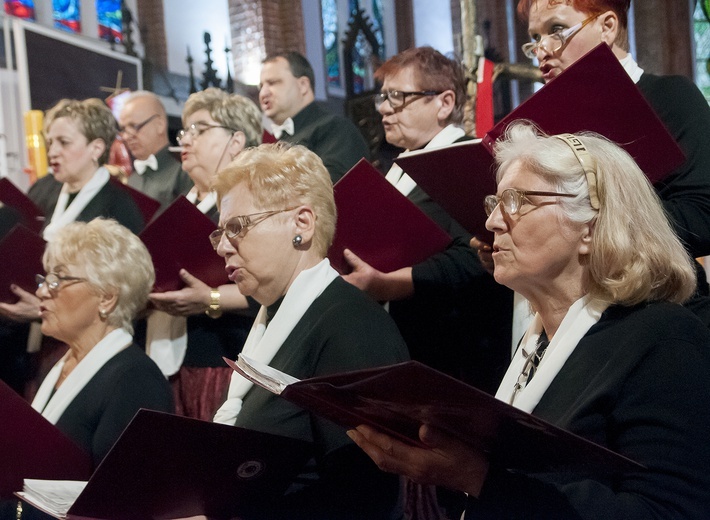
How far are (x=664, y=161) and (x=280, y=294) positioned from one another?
1085mm

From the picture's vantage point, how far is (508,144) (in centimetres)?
221

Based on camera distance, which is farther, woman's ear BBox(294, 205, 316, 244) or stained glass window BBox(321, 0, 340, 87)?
stained glass window BBox(321, 0, 340, 87)

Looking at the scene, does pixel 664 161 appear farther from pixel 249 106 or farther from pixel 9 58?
pixel 9 58

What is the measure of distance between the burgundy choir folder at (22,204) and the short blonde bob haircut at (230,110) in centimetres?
94

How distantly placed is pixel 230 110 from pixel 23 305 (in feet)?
3.81

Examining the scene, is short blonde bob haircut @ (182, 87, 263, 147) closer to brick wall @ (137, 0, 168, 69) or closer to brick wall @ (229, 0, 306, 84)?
brick wall @ (137, 0, 168, 69)

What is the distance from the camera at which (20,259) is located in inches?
149

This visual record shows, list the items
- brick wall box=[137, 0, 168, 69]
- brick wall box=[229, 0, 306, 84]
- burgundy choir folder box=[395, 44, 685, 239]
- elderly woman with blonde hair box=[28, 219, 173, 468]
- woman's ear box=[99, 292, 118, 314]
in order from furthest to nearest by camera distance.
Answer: brick wall box=[229, 0, 306, 84] < brick wall box=[137, 0, 168, 69] < woman's ear box=[99, 292, 118, 314] < elderly woman with blonde hair box=[28, 219, 173, 468] < burgundy choir folder box=[395, 44, 685, 239]

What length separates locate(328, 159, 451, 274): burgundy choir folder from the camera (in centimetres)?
293

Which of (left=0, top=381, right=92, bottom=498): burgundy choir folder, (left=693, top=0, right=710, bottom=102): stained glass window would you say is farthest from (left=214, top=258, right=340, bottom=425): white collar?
(left=693, top=0, right=710, bottom=102): stained glass window

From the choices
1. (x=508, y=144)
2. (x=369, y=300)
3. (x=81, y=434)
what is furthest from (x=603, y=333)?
(x=81, y=434)

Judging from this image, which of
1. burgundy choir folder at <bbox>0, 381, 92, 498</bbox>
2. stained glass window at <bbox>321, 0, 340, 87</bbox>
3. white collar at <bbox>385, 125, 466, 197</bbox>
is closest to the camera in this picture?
burgundy choir folder at <bbox>0, 381, 92, 498</bbox>

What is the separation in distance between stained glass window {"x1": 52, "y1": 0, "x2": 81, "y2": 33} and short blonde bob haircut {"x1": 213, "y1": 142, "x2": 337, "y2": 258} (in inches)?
332

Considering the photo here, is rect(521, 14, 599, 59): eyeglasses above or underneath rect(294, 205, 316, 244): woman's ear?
above
